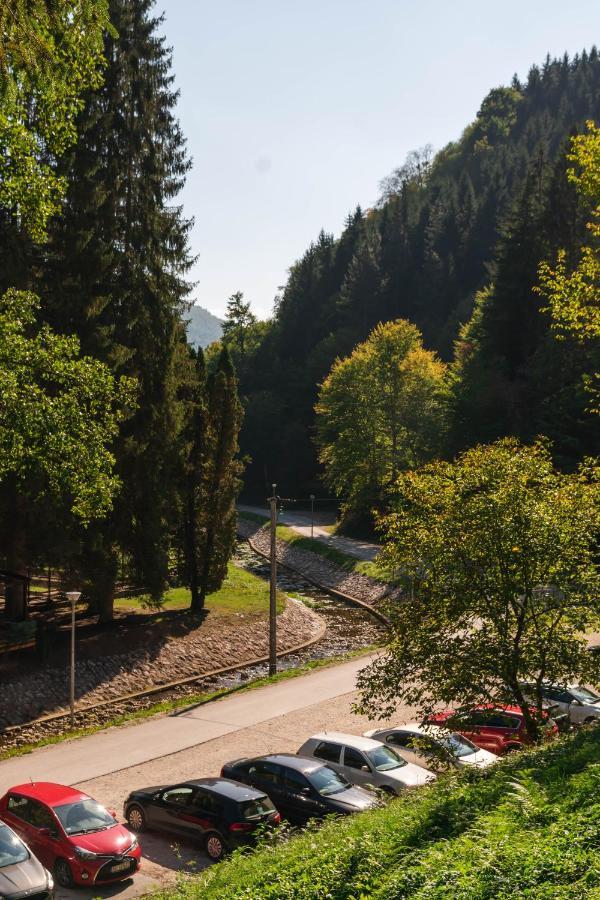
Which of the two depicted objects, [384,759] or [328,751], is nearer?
[384,759]

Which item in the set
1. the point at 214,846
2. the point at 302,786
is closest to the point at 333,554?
the point at 302,786

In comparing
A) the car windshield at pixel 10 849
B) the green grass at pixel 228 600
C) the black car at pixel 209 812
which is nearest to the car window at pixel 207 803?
the black car at pixel 209 812

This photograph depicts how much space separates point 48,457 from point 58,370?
5.11ft

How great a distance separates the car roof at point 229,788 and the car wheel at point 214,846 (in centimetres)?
70

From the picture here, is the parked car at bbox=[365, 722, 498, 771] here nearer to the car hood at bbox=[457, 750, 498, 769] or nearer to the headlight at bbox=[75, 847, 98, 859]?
the car hood at bbox=[457, 750, 498, 769]

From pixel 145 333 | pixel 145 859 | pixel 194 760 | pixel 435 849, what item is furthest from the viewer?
pixel 145 333

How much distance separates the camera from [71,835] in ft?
44.7

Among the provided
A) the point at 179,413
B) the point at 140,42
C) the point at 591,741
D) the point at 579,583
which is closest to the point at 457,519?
the point at 579,583

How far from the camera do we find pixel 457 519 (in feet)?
50.8

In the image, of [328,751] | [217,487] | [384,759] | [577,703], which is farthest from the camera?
[217,487]

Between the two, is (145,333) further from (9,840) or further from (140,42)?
(9,840)

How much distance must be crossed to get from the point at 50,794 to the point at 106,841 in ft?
5.44

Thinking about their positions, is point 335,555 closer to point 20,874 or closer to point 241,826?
point 241,826

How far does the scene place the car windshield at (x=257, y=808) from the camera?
47.2 ft
